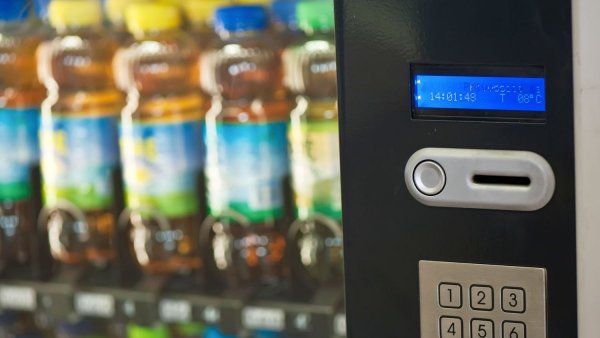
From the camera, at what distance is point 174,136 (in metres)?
1.78

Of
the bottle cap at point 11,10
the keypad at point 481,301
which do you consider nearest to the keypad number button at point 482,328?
the keypad at point 481,301

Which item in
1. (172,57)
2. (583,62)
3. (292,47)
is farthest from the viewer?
(172,57)

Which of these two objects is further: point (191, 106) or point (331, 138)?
point (191, 106)

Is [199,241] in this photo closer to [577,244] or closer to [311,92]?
[311,92]

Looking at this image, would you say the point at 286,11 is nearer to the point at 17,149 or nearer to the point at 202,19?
the point at 202,19

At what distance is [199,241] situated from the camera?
1877 millimetres

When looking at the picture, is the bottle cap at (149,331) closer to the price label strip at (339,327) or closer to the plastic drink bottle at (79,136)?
the plastic drink bottle at (79,136)

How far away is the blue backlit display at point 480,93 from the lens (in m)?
0.99

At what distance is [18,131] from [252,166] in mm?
428

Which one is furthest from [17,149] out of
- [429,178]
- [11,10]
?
[429,178]

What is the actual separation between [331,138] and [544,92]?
738 millimetres

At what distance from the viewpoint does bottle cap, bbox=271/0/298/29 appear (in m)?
1.80

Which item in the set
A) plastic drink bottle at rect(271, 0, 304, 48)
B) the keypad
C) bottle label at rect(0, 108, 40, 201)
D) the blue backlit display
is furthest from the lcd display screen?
bottle label at rect(0, 108, 40, 201)

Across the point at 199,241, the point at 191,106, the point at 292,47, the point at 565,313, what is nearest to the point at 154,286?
the point at 199,241
